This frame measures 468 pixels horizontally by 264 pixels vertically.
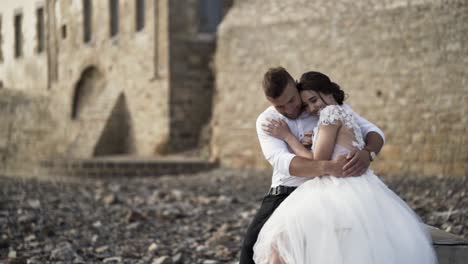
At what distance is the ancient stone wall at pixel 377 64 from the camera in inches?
372

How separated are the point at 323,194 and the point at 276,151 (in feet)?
1.24

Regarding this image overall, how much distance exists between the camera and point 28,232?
6.07 meters

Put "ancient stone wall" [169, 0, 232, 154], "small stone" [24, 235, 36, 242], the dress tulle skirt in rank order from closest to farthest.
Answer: the dress tulle skirt < "small stone" [24, 235, 36, 242] < "ancient stone wall" [169, 0, 232, 154]

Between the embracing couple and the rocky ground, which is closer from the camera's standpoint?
the embracing couple

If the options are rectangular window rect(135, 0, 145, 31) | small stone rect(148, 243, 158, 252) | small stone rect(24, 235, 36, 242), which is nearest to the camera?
small stone rect(148, 243, 158, 252)

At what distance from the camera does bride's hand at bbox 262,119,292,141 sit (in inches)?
124

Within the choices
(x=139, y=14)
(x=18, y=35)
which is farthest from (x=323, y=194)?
(x=18, y=35)

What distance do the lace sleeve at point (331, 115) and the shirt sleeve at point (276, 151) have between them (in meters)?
0.23

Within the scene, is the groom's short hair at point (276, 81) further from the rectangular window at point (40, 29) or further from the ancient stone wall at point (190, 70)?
the rectangular window at point (40, 29)

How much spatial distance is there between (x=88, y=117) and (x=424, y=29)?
950 centimetres

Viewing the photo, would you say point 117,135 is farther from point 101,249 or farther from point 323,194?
point 323,194

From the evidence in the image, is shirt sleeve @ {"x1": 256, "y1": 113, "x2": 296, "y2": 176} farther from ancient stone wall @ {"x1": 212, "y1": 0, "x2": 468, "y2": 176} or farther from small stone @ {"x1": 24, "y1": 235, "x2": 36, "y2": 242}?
ancient stone wall @ {"x1": 212, "y1": 0, "x2": 468, "y2": 176}

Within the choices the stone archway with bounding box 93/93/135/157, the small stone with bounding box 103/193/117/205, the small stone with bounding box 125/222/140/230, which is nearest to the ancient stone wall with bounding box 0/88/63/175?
the stone archway with bounding box 93/93/135/157

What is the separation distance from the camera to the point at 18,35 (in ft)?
73.9
